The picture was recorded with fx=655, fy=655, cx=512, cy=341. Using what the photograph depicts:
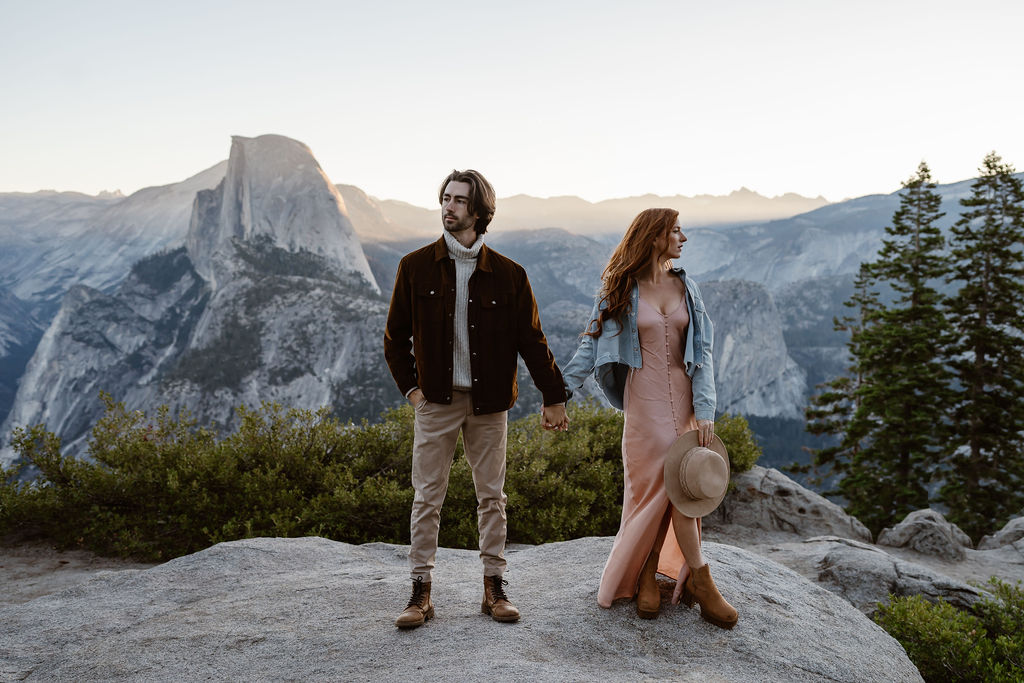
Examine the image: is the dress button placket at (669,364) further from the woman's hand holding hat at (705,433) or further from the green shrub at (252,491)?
the green shrub at (252,491)

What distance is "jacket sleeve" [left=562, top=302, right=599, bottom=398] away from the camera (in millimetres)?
4379

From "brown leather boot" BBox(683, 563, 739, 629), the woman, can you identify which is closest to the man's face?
the woman

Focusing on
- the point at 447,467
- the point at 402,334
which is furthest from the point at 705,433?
the point at 402,334

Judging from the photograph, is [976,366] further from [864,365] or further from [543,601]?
[543,601]

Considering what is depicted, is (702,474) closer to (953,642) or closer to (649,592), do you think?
(649,592)

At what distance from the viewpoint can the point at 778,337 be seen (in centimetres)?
16900

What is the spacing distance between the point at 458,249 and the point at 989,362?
2640 centimetres

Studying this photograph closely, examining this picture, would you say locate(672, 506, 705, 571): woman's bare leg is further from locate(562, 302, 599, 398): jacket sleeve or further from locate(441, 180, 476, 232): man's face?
locate(441, 180, 476, 232): man's face

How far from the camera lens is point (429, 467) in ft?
13.7

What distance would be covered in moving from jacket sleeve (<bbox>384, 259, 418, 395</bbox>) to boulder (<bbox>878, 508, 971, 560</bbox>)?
9.51m

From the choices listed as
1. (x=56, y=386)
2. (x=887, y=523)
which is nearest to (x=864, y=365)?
(x=887, y=523)

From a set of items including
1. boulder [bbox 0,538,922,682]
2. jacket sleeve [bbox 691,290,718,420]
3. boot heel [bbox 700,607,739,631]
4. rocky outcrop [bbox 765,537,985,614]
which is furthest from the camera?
rocky outcrop [bbox 765,537,985,614]

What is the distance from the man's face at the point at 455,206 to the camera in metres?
4.12

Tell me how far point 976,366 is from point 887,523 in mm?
6533
